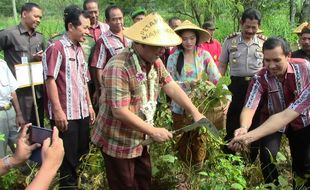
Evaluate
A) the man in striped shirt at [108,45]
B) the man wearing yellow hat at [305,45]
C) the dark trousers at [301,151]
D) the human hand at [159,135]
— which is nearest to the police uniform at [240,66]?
the man wearing yellow hat at [305,45]

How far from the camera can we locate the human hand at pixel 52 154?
1.91 meters

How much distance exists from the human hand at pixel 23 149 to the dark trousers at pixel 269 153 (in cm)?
205

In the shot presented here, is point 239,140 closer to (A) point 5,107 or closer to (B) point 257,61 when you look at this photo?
(B) point 257,61

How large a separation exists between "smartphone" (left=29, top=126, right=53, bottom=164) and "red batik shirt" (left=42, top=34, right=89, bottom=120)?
5.00ft

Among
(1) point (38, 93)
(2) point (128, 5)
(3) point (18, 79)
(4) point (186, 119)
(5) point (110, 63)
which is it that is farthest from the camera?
(2) point (128, 5)

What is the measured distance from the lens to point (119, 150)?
3.05 m

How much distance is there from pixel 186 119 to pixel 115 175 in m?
1.09

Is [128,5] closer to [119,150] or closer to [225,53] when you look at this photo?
[225,53]

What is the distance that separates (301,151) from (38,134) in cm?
236

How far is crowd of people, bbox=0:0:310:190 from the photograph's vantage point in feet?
9.45

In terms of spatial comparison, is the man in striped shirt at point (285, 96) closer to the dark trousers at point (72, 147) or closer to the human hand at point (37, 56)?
the dark trousers at point (72, 147)

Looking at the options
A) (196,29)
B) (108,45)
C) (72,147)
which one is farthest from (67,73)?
(196,29)

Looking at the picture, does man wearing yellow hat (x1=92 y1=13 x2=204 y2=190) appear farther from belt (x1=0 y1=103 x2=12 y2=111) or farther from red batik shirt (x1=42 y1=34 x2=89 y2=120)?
belt (x1=0 y1=103 x2=12 y2=111)

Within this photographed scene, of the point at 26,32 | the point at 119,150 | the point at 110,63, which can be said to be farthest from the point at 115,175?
the point at 26,32
